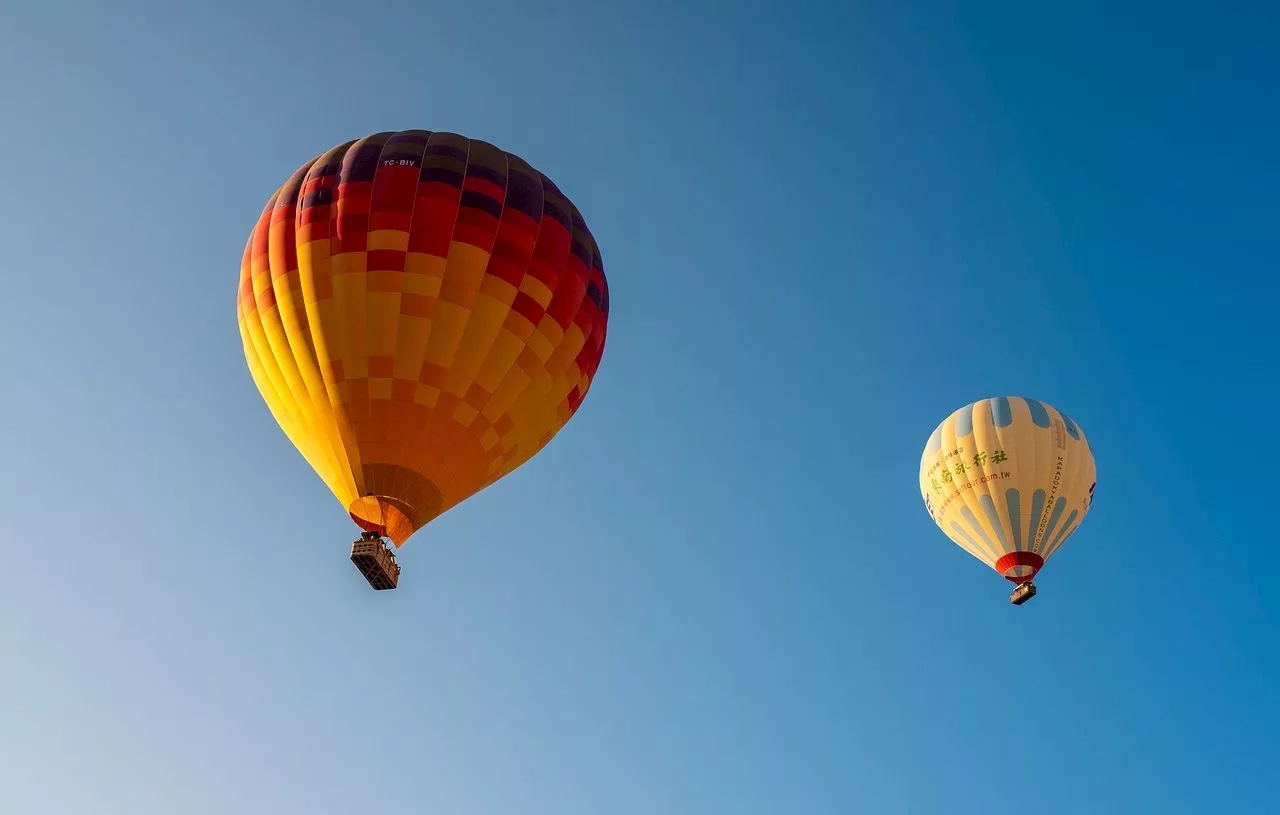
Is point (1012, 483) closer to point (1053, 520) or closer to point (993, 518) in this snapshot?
point (993, 518)

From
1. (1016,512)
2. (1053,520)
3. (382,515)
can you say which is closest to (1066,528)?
(1053,520)

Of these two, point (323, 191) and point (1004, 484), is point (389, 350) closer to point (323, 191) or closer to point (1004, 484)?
point (323, 191)

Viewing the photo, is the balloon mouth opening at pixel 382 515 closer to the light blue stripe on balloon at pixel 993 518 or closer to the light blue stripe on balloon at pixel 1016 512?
the light blue stripe on balloon at pixel 993 518

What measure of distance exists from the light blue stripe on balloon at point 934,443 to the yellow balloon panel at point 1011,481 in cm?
5

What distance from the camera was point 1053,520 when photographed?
22.3 m

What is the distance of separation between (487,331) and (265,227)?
11.6 feet

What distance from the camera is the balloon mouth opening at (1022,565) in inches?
859

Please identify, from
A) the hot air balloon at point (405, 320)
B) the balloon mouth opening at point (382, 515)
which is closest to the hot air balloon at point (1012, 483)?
the hot air balloon at point (405, 320)

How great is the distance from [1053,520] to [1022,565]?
1132 millimetres

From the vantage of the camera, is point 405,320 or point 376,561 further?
point 405,320

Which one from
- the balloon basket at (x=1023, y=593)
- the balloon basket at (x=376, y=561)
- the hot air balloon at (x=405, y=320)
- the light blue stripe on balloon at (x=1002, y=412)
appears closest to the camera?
the balloon basket at (x=376, y=561)

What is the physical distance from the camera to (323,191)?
16469 millimetres

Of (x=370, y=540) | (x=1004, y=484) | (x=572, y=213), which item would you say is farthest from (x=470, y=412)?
(x=1004, y=484)

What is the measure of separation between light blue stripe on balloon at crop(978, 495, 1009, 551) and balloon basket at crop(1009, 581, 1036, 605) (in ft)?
2.33
